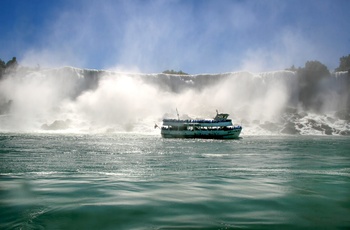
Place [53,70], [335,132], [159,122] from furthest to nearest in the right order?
[53,70], [159,122], [335,132]

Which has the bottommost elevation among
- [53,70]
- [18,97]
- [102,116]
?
[102,116]

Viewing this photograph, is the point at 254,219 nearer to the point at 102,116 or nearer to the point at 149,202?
the point at 149,202

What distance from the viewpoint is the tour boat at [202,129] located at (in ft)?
148

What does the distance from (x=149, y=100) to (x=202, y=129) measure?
27.4 m

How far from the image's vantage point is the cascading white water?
6225cm

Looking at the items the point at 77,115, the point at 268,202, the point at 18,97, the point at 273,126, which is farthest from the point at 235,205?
the point at 18,97

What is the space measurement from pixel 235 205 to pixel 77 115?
62667 millimetres

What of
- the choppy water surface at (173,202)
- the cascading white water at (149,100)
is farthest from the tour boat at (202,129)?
the choppy water surface at (173,202)

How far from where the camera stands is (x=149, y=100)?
234 ft

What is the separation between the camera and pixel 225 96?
246 ft

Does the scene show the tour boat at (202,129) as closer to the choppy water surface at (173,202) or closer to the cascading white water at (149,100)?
the cascading white water at (149,100)

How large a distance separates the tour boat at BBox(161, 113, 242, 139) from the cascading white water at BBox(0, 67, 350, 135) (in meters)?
14.4

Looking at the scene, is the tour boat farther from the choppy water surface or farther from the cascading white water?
the choppy water surface

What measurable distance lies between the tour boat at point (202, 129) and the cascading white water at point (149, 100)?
14394 mm
